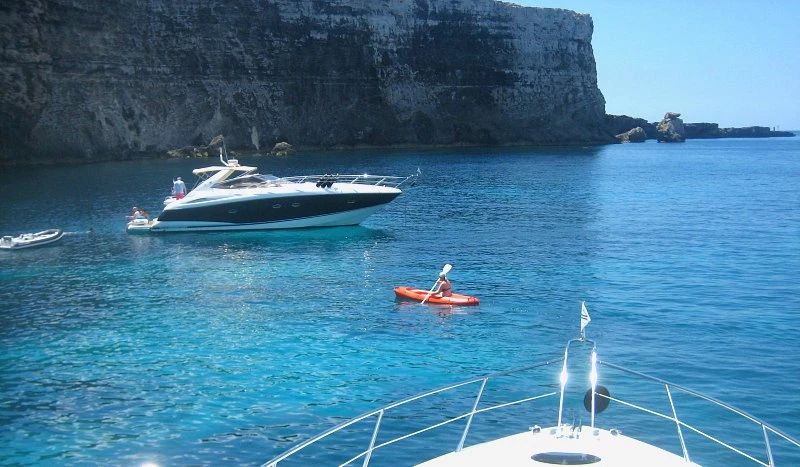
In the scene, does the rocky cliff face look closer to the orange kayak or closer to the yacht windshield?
the yacht windshield

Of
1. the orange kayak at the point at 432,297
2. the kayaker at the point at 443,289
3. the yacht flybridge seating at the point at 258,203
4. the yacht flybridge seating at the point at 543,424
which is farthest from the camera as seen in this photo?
the yacht flybridge seating at the point at 258,203

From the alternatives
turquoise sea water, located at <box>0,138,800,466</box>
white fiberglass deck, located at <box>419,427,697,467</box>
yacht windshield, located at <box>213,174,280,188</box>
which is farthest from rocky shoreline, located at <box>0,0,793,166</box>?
white fiberglass deck, located at <box>419,427,697,467</box>

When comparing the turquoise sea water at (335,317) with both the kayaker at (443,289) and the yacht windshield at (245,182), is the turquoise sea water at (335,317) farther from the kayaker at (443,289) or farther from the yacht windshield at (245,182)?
the yacht windshield at (245,182)

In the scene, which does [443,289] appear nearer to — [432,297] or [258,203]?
[432,297]

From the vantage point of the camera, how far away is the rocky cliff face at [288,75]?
3593 inches

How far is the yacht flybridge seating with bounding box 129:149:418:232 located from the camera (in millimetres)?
39188

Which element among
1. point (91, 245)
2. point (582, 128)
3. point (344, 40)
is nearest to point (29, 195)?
point (91, 245)

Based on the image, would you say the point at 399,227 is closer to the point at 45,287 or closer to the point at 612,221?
the point at 612,221

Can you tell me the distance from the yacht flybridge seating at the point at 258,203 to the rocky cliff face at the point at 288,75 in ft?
183

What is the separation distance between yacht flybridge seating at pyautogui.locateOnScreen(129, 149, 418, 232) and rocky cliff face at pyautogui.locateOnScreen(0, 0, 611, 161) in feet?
183

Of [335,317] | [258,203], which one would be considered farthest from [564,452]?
[258,203]

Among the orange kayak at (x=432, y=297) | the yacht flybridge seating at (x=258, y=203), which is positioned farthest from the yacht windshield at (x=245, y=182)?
the orange kayak at (x=432, y=297)

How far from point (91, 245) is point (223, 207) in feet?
19.8

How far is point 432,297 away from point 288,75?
93.8 m
